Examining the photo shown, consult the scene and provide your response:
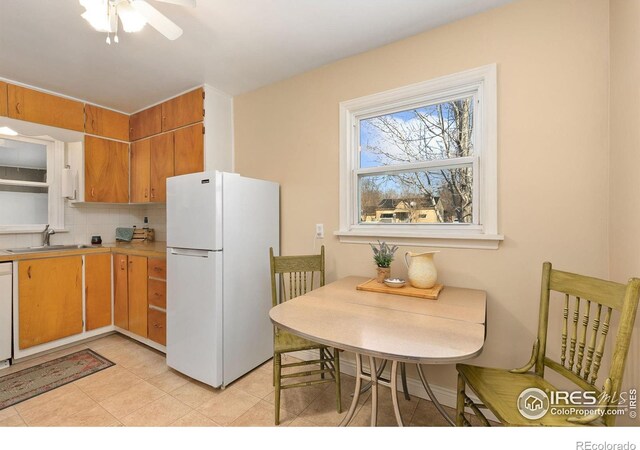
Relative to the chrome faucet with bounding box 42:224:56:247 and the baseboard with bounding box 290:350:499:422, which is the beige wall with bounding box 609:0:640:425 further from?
the chrome faucet with bounding box 42:224:56:247

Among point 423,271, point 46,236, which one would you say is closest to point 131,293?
point 46,236

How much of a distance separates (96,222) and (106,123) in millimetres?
1183

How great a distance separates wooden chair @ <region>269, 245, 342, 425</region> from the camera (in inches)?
68.6

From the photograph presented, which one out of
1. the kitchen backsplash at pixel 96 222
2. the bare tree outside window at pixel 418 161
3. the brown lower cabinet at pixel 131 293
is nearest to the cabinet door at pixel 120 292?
the brown lower cabinet at pixel 131 293

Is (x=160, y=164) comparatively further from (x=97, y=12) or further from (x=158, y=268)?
(x=97, y=12)

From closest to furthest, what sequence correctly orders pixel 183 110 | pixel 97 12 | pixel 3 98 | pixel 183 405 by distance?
1. pixel 97 12
2. pixel 183 405
3. pixel 3 98
4. pixel 183 110

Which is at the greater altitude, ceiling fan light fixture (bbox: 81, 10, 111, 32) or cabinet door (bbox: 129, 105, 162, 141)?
cabinet door (bbox: 129, 105, 162, 141)

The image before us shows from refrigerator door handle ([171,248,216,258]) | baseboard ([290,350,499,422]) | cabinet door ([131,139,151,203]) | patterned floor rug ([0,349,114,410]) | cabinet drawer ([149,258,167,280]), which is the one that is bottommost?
patterned floor rug ([0,349,114,410])

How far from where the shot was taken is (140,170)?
3305 millimetres

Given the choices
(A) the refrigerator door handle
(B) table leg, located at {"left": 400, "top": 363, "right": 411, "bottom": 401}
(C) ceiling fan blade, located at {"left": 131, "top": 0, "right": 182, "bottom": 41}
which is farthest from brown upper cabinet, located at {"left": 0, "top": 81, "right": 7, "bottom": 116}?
(B) table leg, located at {"left": 400, "top": 363, "right": 411, "bottom": 401}

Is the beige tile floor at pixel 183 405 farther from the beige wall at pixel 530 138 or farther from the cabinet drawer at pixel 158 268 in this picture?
the cabinet drawer at pixel 158 268

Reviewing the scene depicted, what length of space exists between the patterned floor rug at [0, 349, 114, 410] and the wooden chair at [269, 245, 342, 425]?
1664mm

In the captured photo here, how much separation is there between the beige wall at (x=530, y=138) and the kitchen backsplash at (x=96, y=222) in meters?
2.97

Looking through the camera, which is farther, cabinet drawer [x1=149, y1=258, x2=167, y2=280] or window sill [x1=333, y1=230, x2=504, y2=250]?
cabinet drawer [x1=149, y1=258, x2=167, y2=280]
